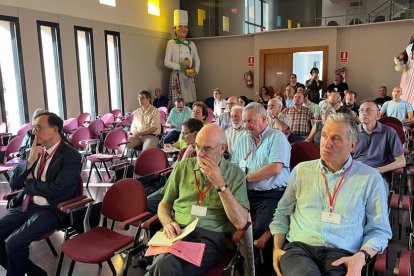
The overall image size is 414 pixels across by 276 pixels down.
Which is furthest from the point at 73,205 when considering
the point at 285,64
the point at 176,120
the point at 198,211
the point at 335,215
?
the point at 285,64

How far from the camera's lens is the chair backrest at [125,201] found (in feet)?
→ 8.15

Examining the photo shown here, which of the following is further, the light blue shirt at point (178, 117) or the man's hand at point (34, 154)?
the light blue shirt at point (178, 117)

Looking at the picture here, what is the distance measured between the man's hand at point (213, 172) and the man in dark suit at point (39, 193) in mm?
1187

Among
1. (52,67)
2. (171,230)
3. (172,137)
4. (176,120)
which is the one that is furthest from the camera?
(52,67)

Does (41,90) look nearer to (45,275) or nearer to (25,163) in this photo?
(25,163)

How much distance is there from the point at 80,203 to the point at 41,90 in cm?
553

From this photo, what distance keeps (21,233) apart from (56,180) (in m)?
0.42

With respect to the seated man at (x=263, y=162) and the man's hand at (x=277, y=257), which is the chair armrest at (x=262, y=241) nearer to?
the man's hand at (x=277, y=257)

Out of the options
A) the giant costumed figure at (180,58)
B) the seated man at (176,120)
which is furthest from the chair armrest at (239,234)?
the giant costumed figure at (180,58)

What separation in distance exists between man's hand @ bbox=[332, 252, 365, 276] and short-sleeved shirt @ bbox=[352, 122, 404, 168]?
1788mm

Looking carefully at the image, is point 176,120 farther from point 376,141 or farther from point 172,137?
point 376,141

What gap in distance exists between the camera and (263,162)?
276cm

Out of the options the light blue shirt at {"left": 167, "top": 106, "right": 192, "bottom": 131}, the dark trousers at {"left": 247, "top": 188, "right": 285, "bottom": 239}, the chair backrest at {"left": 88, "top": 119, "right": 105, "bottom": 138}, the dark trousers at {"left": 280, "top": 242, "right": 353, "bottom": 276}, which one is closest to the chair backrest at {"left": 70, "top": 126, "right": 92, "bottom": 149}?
the chair backrest at {"left": 88, "top": 119, "right": 105, "bottom": 138}

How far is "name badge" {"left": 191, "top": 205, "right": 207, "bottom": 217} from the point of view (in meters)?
2.11
